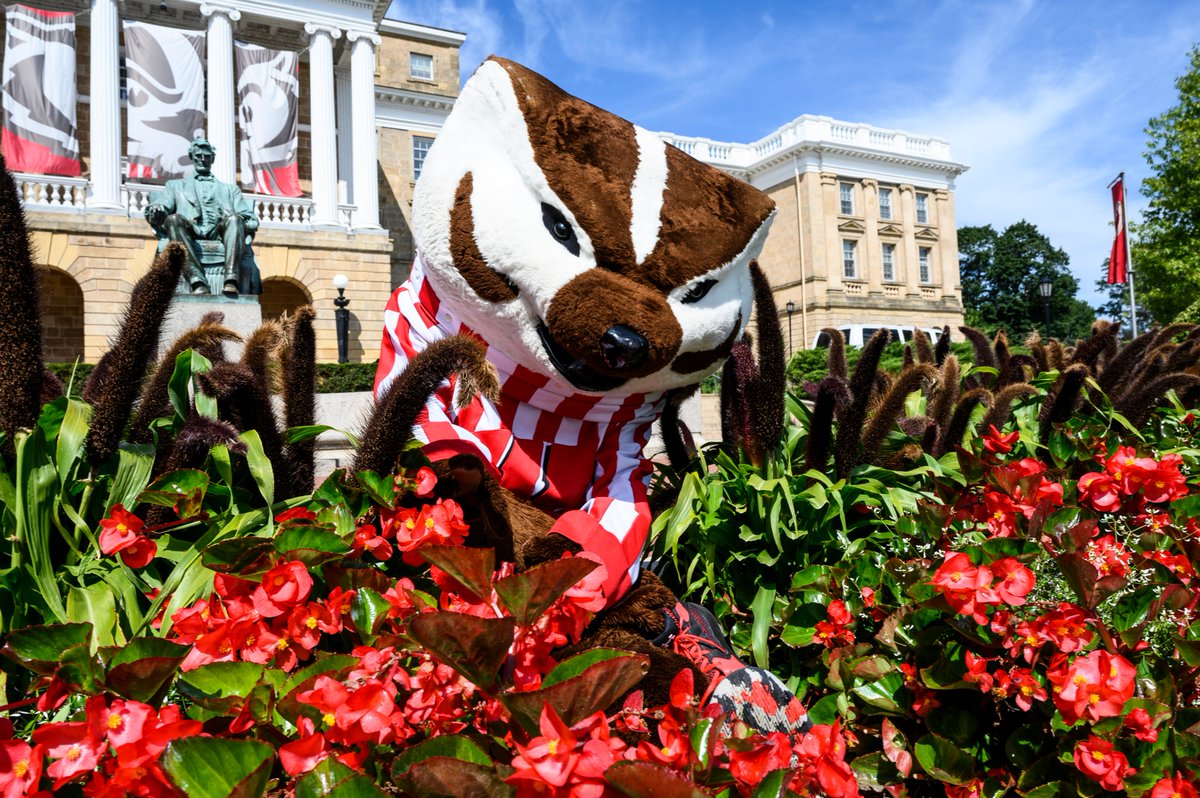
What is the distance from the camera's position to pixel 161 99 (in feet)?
57.5

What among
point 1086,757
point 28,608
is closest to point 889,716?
point 1086,757

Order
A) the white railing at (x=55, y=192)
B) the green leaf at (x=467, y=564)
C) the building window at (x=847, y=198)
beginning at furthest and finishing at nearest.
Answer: the building window at (x=847, y=198)
the white railing at (x=55, y=192)
the green leaf at (x=467, y=564)

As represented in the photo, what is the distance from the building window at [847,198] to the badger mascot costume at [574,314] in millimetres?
33299

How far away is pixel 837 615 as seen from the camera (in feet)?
4.57

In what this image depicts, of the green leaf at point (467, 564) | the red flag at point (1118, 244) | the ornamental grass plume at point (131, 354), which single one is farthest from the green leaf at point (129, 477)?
the red flag at point (1118, 244)

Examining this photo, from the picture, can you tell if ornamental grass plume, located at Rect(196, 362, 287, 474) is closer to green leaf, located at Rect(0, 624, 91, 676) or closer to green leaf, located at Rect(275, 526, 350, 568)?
green leaf, located at Rect(275, 526, 350, 568)

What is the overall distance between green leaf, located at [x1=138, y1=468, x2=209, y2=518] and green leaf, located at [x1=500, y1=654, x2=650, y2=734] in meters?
0.68

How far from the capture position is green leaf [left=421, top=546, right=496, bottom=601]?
0.84m

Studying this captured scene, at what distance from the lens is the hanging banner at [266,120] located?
18203 mm

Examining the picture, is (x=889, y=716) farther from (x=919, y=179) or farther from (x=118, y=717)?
(x=919, y=179)

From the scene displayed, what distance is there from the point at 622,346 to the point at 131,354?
774 mm

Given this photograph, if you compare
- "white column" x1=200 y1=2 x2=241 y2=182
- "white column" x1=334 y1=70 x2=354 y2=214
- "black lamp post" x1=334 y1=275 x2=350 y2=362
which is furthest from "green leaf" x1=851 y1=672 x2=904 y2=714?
"white column" x1=334 y1=70 x2=354 y2=214

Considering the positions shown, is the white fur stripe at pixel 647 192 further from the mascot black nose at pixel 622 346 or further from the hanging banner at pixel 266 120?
the hanging banner at pixel 266 120

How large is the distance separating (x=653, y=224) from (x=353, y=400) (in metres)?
3.62
